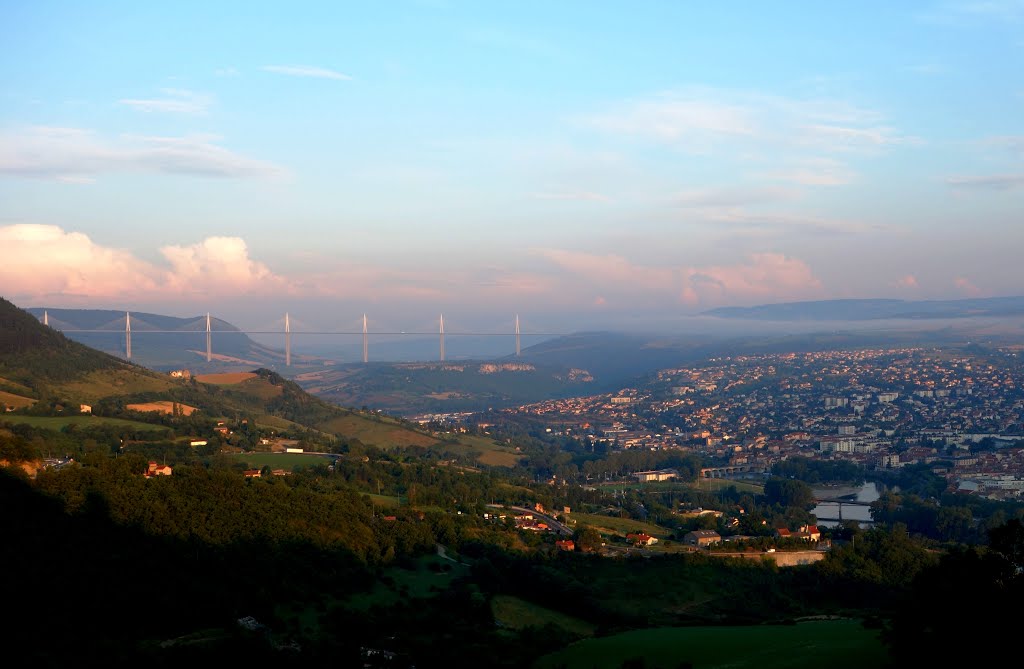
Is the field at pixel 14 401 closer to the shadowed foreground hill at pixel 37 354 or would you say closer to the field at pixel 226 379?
the shadowed foreground hill at pixel 37 354

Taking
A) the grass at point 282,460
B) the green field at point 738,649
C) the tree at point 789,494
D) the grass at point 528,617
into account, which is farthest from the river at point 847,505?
the green field at point 738,649

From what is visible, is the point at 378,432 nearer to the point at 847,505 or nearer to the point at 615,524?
the point at 615,524

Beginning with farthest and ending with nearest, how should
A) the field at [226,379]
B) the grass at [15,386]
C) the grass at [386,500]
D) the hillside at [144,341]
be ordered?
the hillside at [144,341]
the field at [226,379]
the grass at [15,386]
the grass at [386,500]

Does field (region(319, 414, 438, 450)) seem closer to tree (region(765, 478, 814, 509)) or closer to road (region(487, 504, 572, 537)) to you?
road (region(487, 504, 572, 537))

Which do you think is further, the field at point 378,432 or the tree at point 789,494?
the field at point 378,432

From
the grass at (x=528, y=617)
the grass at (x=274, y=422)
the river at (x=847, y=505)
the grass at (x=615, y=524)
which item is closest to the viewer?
the grass at (x=528, y=617)

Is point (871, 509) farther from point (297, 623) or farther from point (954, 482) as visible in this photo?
point (297, 623)

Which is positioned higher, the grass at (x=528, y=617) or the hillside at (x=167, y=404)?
the hillside at (x=167, y=404)

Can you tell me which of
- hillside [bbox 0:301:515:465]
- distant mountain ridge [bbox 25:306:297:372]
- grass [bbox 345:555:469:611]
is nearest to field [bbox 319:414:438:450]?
hillside [bbox 0:301:515:465]

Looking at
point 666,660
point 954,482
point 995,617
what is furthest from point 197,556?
point 954,482
